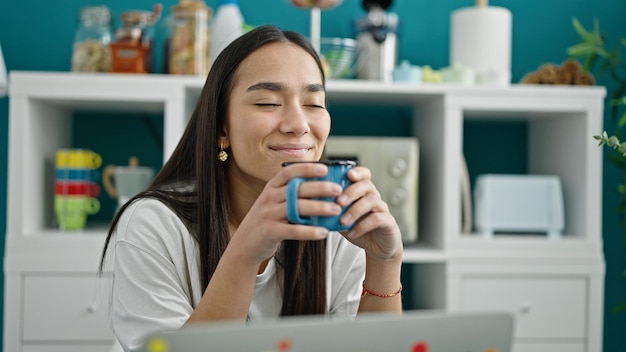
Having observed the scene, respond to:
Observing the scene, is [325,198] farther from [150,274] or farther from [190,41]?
[190,41]

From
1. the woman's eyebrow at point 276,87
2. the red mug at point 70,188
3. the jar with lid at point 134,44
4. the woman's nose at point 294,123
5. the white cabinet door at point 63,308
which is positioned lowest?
the white cabinet door at point 63,308

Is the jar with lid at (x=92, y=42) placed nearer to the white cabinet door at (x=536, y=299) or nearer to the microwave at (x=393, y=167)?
the microwave at (x=393, y=167)

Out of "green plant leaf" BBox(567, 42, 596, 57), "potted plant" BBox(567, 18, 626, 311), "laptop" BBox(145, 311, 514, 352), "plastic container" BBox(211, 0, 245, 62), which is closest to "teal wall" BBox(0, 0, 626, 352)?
"potted plant" BBox(567, 18, 626, 311)

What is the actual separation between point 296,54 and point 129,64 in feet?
3.86

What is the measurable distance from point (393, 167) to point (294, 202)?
4.79ft

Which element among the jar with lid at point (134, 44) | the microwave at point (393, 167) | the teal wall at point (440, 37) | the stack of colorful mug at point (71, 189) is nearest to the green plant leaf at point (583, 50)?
the teal wall at point (440, 37)

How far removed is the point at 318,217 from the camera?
0.83m

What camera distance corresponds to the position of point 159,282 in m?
1.08

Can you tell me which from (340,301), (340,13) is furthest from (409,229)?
(340,301)

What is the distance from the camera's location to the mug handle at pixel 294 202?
817mm

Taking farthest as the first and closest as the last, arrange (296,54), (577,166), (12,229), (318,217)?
(577,166), (12,229), (296,54), (318,217)

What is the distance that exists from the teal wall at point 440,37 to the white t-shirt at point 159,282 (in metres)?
1.48

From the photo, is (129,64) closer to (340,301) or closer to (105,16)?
(105,16)

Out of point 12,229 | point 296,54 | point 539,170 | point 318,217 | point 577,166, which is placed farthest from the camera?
point 539,170
